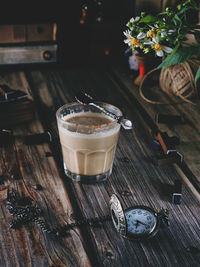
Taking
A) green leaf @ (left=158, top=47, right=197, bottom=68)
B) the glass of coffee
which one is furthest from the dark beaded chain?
green leaf @ (left=158, top=47, right=197, bottom=68)

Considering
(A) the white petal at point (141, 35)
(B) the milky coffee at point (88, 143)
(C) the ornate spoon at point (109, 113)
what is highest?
(A) the white petal at point (141, 35)

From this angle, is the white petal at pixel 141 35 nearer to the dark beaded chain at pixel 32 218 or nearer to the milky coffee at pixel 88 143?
the milky coffee at pixel 88 143

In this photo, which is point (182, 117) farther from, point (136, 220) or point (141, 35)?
point (136, 220)

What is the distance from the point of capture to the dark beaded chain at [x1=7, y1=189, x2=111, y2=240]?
44.7 inches

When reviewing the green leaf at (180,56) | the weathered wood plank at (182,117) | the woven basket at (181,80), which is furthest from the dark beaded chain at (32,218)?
the woven basket at (181,80)

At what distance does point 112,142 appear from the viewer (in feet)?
4.38

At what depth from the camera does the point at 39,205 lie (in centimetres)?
125

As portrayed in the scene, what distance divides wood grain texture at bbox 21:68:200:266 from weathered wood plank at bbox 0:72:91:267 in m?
0.05

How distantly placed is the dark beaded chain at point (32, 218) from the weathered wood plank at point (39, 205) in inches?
0.7

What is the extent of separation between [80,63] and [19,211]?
170 cm

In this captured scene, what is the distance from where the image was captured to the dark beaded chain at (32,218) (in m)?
1.14

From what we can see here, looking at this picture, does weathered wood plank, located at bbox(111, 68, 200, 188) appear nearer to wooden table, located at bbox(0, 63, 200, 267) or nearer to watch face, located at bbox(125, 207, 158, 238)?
wooden table, located at bbox(0, 63, 200, 267)

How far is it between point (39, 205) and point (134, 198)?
33 cm

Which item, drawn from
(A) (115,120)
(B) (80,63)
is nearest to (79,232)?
(A) (115,120)
